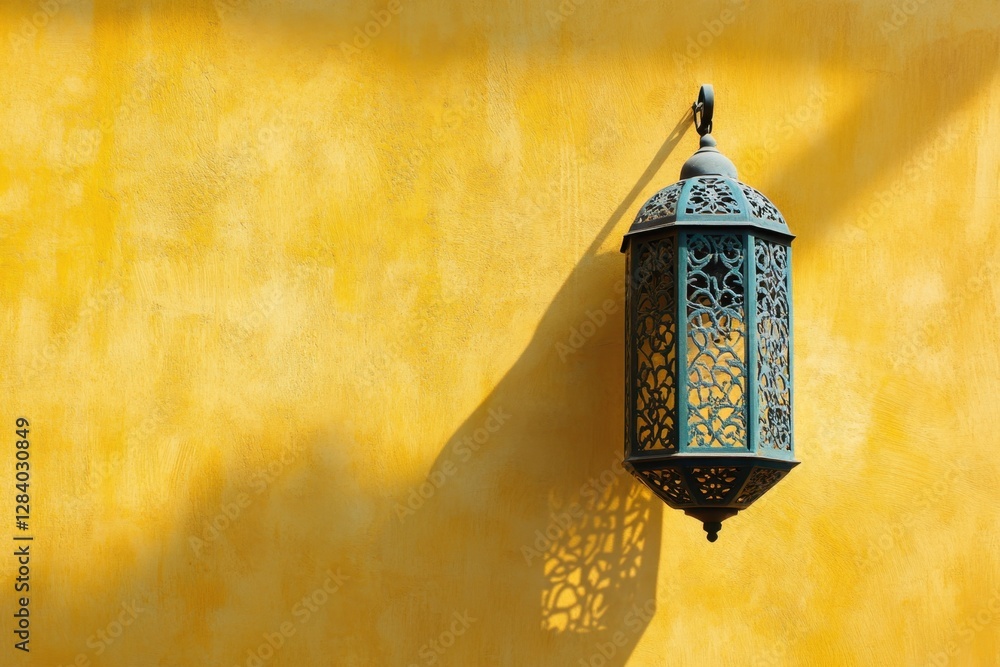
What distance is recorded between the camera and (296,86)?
393 centimetres

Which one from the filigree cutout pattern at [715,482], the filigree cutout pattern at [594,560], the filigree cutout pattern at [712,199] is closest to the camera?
the filigree cutout pattern at [715,482]

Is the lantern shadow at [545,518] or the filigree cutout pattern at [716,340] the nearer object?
the filigree cutout pattern at [716,340]

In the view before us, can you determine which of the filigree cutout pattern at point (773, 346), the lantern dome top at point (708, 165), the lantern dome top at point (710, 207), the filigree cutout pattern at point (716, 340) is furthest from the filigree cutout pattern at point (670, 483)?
the lantern dome top at point (708, 165)

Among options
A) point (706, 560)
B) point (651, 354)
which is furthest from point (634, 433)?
point (706, 560)

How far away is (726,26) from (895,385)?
132 cm

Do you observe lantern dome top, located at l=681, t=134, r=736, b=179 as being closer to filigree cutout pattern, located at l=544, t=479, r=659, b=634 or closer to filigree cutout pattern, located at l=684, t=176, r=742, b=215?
filigree cutout pattern, located at l=684, t=176, r=742, b=215

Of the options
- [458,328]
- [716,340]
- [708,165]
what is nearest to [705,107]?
[708,165]

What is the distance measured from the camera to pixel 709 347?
3.46m

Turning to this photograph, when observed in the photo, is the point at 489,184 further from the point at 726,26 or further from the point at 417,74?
the point at 726,26

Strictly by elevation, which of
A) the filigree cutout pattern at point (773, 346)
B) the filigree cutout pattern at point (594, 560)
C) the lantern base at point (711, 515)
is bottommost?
the filigree cutout pattern at point (594, 560)

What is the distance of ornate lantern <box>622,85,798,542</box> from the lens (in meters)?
3.41

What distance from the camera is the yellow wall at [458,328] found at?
3.75m

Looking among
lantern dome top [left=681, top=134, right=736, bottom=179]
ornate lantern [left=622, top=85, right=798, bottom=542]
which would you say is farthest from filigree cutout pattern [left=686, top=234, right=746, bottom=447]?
lantern dome top [left=681, top=134, right=736, bottom=179]

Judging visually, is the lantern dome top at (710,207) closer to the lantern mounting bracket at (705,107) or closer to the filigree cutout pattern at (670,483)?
the lantern mounting bracket at (705,107)
